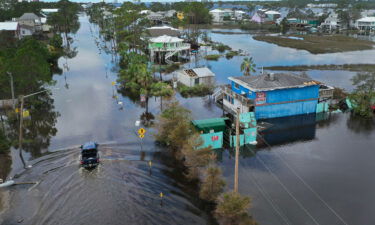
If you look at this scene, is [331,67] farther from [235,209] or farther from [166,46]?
[235,209]

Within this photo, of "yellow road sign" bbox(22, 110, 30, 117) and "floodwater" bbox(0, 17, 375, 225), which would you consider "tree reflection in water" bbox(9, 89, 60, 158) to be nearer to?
"floodwater" bbox(0, 17, 375, 225)

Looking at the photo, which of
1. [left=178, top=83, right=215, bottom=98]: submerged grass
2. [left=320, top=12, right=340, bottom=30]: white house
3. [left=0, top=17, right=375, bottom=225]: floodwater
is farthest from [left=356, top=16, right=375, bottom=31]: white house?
[left=0, top=17, right=375, bottom=225]: floodwater

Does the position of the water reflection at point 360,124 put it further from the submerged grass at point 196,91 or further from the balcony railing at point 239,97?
the submerged grass at point 196,91

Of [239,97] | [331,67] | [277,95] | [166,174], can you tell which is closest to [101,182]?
[166,174]

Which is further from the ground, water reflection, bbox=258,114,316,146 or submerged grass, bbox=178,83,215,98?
submerged grass, bbox=178,83,215,98

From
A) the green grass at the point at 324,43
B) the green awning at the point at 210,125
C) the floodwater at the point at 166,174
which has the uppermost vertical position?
the green grass at the point at 324,43

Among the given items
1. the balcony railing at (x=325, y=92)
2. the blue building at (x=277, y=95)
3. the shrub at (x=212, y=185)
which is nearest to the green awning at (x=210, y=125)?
the blue building at (x=277, y=95)

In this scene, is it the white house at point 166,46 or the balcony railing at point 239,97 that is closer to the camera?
the balcony railing at point 239,97
